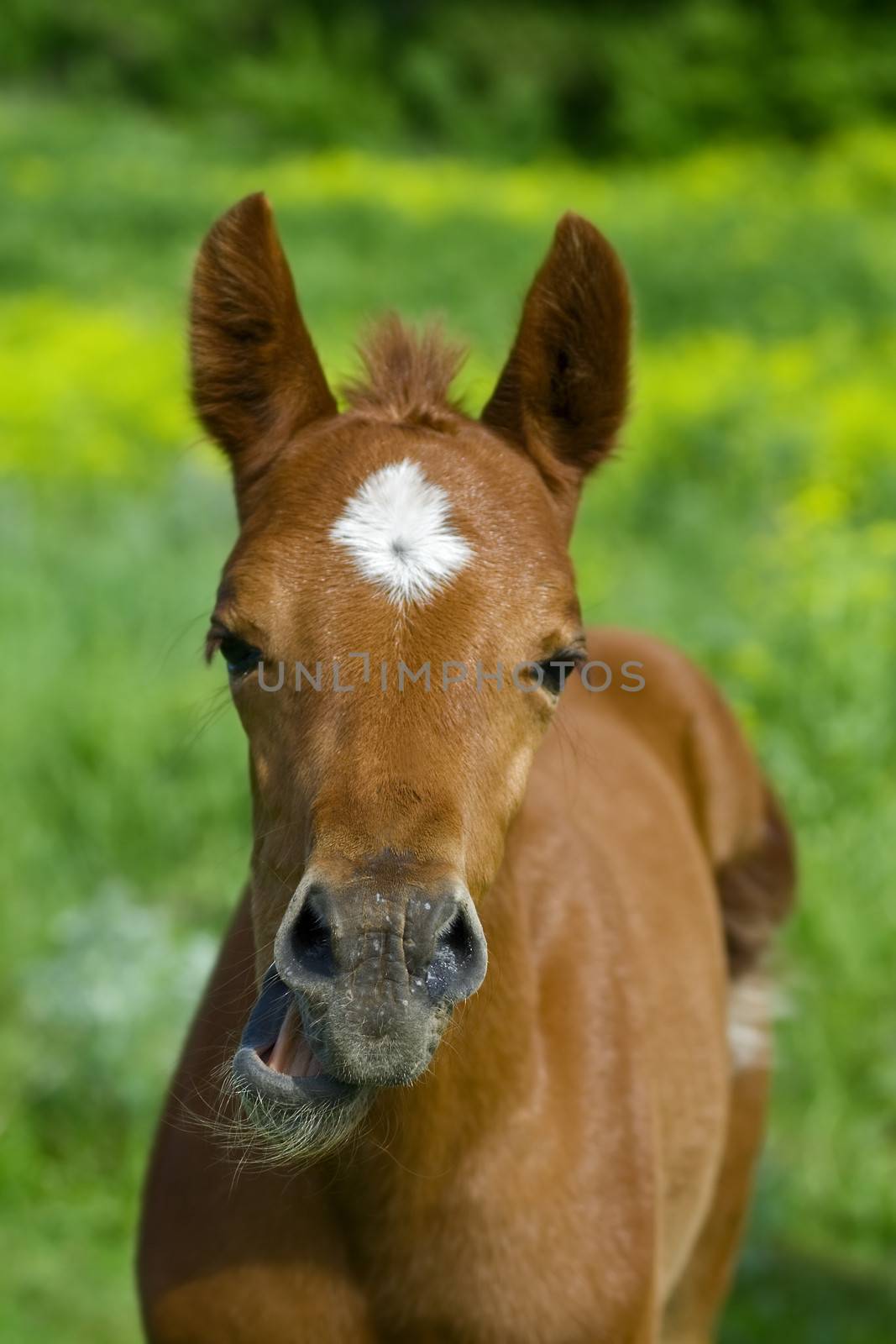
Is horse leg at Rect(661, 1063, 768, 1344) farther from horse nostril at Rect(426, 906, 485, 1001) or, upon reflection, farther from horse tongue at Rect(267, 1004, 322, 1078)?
horse nostril at Rect(426, 906, 485, 1001)

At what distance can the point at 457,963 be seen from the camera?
206 cm

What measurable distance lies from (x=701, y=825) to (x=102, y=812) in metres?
2.91

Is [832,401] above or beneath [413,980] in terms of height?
beneath

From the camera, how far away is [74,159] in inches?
1098

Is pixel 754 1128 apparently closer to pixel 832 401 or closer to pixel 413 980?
pixel 413 980

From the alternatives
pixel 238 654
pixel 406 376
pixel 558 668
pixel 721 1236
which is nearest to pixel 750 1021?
pixel 721 1236

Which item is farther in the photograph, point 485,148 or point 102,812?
point 485,148

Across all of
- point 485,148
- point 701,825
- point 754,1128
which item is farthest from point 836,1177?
point 485,148

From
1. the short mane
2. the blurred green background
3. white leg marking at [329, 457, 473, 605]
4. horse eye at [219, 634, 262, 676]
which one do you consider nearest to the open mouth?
horse eye at [219, 634, 262, 676]

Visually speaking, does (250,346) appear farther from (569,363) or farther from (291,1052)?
(291,1052)

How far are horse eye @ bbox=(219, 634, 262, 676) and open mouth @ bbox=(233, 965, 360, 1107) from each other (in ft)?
1.57

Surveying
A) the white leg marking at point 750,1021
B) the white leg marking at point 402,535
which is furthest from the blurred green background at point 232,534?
the white leg marking at point 750,1021

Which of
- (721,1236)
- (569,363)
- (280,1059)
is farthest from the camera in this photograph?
(721,1236)

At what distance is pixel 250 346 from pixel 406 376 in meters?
0.29
